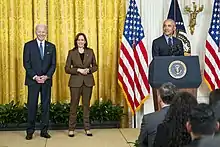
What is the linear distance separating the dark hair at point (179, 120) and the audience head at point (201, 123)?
1.25ft

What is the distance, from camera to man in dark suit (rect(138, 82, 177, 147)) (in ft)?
11.3

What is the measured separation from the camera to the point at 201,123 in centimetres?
246

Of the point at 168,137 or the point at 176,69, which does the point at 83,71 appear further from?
the point at 168,137

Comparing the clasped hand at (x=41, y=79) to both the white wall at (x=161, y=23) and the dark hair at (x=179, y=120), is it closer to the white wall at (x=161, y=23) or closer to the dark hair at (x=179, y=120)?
the white wall at (x=161, y=23)

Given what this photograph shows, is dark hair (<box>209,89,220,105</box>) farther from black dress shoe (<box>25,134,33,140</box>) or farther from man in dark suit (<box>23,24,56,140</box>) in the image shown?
black dress shoe (<box>25,134,33,140</box>)

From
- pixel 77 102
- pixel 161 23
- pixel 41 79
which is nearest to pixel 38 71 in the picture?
pixel 41 79

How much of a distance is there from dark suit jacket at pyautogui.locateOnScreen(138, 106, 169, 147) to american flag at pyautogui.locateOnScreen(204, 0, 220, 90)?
453cm

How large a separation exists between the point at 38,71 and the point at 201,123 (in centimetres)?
452

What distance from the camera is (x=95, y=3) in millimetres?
7934

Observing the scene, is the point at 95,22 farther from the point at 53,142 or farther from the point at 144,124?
the point at 144,124

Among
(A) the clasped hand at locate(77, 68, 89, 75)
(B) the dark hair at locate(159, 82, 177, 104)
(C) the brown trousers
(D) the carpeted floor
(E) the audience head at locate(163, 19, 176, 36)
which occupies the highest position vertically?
(E) the audience head at locate(163, 19, 176, 36)

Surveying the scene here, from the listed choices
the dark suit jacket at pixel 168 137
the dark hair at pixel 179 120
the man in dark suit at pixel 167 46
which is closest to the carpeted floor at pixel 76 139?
the man in dark suit at pixel 167 46

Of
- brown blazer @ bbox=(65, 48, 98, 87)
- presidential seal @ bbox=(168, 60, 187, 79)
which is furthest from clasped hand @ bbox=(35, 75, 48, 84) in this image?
presidential seal @ bbox=(168, 60, 187, 79)

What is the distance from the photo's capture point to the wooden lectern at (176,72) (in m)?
6.04
